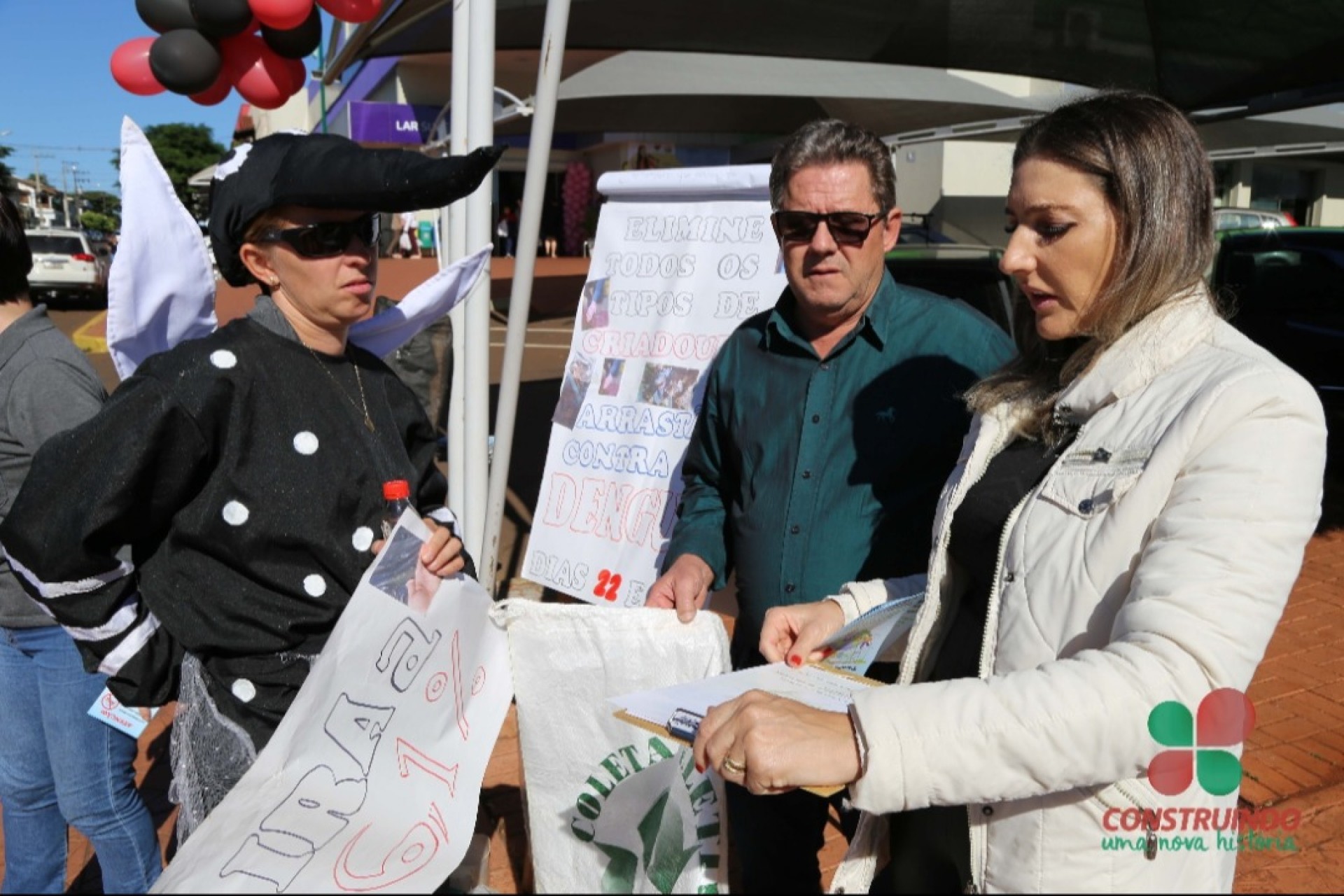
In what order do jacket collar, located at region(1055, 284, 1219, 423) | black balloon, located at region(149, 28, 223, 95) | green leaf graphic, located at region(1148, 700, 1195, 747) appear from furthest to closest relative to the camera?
black balloon, located at region(149, 28, 223, 95)
jacket collar, located at region(1055, 284, 1219, 423)
green leaf graphic, located at region(1148, 700, 1195, 747)

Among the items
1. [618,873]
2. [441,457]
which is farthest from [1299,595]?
Answer: [441,457]

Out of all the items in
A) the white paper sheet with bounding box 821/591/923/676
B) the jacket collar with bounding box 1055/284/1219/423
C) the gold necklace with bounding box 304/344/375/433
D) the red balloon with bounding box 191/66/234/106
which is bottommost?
the white paper sheet with bounding box 821/591/923/676

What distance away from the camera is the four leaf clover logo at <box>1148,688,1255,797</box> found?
117 cm

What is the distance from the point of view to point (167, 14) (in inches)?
135

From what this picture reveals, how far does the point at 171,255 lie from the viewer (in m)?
2.00

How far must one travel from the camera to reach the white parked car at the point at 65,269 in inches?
867

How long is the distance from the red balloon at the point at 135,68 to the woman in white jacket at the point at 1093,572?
3.35m

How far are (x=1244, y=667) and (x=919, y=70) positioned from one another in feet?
44.6

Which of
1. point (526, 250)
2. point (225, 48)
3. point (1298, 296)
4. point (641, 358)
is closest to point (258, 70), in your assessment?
point (225, 48)

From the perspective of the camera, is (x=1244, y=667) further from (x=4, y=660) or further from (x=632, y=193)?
(x=632, y=193)

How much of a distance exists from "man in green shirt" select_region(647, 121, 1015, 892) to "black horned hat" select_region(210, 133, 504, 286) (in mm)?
902

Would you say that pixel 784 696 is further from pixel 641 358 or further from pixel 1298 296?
pixel 1298 296

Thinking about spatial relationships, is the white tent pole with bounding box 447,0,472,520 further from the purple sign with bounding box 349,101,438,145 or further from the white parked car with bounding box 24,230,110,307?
the white parked car with bounding box 24,230,110,307

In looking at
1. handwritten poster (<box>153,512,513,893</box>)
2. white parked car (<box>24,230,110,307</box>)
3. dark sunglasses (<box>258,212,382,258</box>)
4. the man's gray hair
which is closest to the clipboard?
handwritten poster (<box>153,512,513,893</box>)
